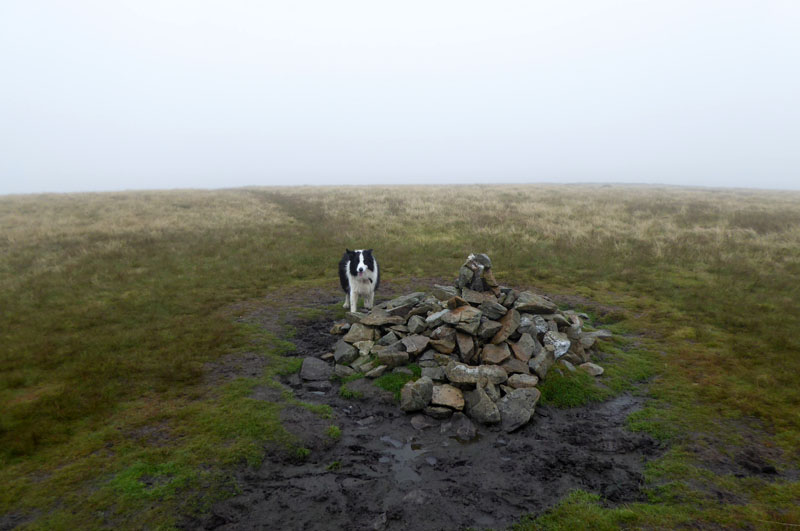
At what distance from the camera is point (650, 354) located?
1046cm

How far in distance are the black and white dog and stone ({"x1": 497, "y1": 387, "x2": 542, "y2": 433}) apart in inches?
235

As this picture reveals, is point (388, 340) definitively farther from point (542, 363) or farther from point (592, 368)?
point (592, 368)

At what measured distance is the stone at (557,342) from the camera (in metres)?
9.57

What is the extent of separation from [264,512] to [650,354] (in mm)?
9860

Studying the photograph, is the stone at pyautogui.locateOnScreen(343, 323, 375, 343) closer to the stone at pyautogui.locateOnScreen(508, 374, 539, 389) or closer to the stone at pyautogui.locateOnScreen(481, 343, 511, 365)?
the stone at pyautogui.locateOnScreen(481, 343, 511, 365)

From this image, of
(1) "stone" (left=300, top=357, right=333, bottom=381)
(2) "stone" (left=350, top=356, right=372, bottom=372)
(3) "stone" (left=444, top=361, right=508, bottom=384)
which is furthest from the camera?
(2) "stone" (left=350, top=356, right=372, bottom=372)

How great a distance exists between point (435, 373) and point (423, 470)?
2.64 m

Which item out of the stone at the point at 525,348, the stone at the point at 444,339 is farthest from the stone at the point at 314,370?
the stone at the point at 525,348

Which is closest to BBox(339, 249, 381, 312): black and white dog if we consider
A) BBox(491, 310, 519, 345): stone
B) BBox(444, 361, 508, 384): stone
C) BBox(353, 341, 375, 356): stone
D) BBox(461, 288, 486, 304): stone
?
BBox(353, 341, 375, 356): stone

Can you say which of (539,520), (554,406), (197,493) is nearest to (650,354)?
(554,406)

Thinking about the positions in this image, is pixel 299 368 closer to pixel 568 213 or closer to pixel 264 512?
pixel 264 512

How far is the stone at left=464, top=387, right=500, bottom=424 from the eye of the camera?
761 centimetres

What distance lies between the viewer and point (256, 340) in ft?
36.4

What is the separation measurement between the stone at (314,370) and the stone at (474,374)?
9.38ft
